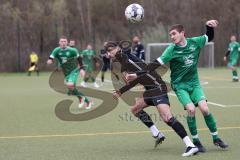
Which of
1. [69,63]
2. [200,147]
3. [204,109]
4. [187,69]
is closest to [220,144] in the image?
[200,147]

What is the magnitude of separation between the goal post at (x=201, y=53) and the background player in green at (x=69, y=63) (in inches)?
930

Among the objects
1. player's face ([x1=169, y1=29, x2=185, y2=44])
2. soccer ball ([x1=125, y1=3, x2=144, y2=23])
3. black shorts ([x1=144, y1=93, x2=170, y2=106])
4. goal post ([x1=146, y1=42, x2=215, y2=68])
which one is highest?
soccer ball ([x1=125, y1=3, x2=144, y2=23])

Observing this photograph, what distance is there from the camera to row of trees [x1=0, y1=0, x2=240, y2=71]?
1577 inches

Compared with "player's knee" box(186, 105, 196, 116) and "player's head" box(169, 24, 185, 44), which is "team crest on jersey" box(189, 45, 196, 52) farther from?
"player's knee" box(186, 105, 196, 116)

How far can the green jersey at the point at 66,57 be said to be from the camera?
48.4ft

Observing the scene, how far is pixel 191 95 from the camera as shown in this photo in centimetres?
830

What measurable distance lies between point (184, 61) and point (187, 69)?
0.13 meters

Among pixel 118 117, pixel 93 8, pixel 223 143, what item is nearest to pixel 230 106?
pixel 118 117

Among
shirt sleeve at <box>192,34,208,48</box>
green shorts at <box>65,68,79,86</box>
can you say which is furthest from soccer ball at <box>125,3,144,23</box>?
green shorts at <box>65,68,79,86</box>

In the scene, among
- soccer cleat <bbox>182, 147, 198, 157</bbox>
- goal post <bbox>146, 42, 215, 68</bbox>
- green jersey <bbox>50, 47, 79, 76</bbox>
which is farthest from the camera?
goal post <bbox>146, 42, 215, 68</bbox>

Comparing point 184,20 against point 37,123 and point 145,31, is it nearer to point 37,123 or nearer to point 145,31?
point 145,31

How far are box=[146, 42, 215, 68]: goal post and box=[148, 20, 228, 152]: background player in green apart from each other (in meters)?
30.2

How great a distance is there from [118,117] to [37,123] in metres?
1.91

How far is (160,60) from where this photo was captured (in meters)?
8.02
